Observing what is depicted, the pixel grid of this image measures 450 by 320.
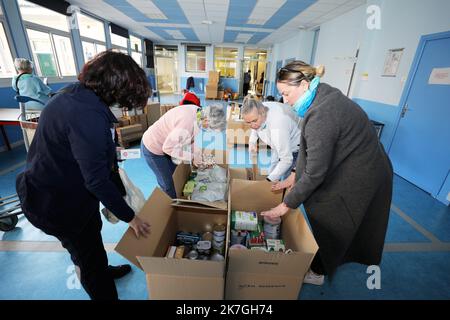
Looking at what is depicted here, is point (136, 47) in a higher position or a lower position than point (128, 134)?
higher

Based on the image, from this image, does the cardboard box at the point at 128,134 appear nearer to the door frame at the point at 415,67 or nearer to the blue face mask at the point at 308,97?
the blue face mask at the point at 308,97

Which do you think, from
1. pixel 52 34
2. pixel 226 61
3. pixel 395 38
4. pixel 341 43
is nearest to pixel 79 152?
pixel 395 38

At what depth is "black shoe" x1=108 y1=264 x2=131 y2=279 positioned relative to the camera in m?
1.48

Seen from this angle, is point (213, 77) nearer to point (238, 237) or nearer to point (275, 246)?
point (238, 237)

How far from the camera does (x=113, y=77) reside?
30.3 inches

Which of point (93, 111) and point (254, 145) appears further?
point (254, 145)

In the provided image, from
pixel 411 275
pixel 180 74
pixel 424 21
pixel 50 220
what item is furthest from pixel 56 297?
pixel 180 74

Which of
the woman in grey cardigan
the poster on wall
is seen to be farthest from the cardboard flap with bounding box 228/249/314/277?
the poster on wall

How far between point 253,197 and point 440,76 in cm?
304

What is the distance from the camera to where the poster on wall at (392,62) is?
3351mm

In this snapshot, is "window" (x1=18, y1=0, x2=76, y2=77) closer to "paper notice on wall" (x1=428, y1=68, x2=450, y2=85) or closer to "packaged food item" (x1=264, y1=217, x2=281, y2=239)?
"packaged food item" (x1=264, y1=217, x2=281, y2=239)

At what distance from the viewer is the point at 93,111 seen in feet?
2.43
